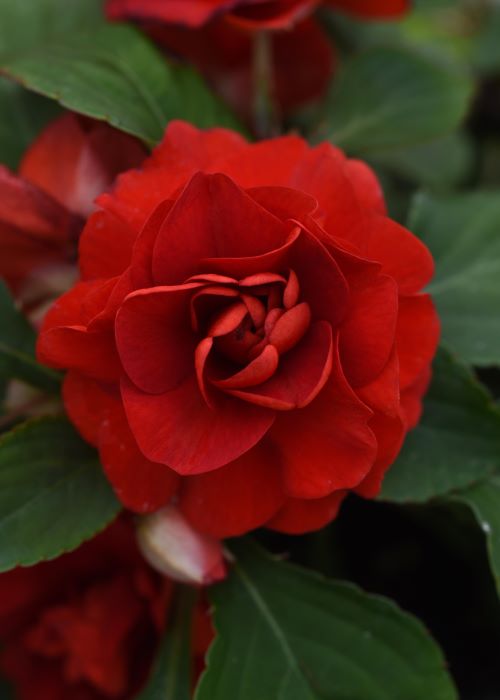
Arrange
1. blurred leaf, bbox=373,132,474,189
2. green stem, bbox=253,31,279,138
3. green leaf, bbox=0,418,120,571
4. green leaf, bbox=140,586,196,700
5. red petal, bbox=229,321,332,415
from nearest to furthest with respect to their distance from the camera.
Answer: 1. red petal, bbox=229,321,332,415
2. green leaf, bbox=0,418,120,571
3. green leaf, bbox=140,586,196,700
4. green stem, bbox=253,31,279,138
5. blurred leaf, bbox=373,132,474,189

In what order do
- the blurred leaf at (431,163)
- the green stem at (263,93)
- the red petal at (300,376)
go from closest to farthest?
1. the red petal at (300,376)
2. the green stem at (263,93)
3. the blurred leaf at (431,163)

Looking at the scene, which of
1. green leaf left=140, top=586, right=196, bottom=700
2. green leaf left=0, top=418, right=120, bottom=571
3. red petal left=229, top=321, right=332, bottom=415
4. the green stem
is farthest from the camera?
the green stem

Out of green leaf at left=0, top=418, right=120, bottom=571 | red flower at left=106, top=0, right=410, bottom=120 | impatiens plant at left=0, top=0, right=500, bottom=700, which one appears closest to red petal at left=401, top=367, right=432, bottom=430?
impatiens plant at left=0, top=0, right=500, bottom=700

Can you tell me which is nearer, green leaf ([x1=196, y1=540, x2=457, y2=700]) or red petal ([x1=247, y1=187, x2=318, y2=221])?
red petal ([x1=247, y1=187, x2=318, y2=221])

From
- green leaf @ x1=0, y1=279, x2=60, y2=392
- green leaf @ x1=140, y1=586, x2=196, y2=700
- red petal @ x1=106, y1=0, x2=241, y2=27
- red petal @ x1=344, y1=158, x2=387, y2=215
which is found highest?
red petal @ x1=106, y1=0, x2=241, y2=27

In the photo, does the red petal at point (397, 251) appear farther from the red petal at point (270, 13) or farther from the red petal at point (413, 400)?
the red petal at point (270, 13)

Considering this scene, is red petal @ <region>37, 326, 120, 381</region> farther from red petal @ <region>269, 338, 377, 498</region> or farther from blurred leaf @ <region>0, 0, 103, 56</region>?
blurred leaf @ <region>0, 0, 103, 56</region>

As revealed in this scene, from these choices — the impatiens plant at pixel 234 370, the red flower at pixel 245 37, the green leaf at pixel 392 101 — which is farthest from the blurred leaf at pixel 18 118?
the green leaf at pixel 392 101

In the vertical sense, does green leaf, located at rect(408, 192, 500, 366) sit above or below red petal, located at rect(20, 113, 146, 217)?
below
